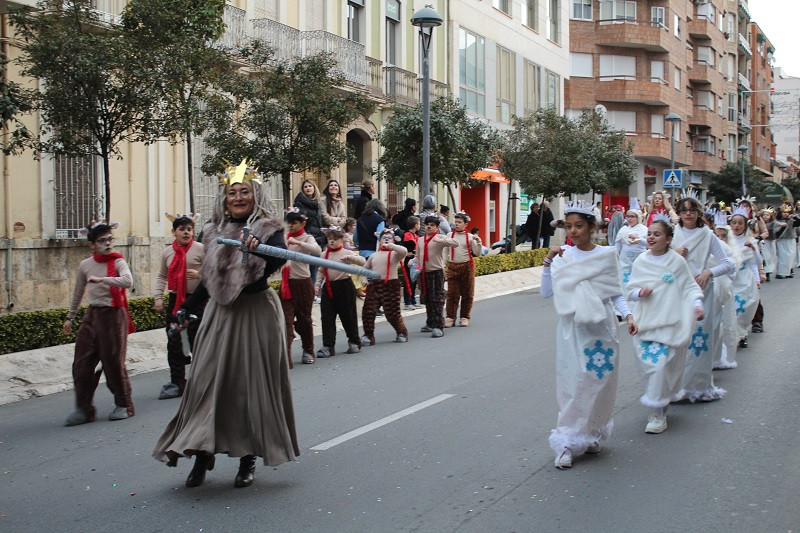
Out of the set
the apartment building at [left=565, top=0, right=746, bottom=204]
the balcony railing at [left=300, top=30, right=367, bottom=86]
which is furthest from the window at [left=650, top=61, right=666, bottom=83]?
the balcony railing at [left=300, top=30, right=367, bottom=86]

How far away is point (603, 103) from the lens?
55.4 meters

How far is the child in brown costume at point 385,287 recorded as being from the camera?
531 inches

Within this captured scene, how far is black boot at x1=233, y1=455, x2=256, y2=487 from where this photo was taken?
6.28m

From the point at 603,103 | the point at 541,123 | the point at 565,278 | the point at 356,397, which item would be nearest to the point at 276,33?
the point at 541,123

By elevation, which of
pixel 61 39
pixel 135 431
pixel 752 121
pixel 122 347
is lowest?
pixel 135 431

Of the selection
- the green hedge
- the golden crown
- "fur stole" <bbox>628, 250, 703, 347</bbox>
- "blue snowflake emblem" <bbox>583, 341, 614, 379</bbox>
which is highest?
the golden crown

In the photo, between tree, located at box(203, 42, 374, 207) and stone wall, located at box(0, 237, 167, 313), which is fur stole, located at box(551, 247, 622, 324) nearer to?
tree, located at box(203, 42, 374, 207)

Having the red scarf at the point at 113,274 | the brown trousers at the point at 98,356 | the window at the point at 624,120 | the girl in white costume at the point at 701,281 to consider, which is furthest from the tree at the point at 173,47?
the window at the point at 624,120

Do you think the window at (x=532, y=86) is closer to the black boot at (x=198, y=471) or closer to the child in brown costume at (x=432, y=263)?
the child in brown costume at (x=432, y=263)

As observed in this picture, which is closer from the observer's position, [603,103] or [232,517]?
[232,517]

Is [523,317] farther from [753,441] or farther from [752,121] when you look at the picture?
[752,121]

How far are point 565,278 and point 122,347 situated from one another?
159 inches

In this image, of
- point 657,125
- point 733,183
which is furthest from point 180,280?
point 733,183

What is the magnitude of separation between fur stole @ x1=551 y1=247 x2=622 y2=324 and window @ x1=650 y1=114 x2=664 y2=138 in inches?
2057
